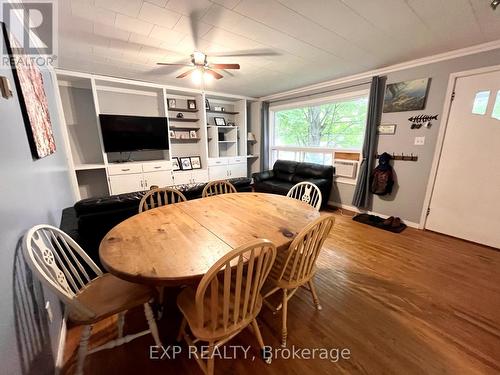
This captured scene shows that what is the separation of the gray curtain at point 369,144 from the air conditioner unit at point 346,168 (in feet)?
0.64

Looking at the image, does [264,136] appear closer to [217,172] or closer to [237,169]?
[237,169]

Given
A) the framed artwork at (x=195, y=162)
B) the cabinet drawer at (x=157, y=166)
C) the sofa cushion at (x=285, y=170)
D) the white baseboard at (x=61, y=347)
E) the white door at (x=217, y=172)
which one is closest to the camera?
the white baseboard at (x=61, y=347)

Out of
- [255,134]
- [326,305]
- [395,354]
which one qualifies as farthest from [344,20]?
[255,134]

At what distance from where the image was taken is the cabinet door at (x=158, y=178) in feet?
13.5

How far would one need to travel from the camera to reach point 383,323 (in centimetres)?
154

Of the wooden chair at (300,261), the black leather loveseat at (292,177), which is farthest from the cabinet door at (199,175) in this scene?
the wooden chair at (300,261)

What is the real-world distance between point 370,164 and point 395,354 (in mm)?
2815

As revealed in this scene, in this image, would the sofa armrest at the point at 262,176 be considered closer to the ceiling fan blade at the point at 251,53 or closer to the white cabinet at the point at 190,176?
the white cabinet at the point at 190,176

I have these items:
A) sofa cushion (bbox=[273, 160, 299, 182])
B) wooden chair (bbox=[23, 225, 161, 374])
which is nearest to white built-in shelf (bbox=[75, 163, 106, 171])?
wooden chair (bbox=[23, 225, 161, 374])

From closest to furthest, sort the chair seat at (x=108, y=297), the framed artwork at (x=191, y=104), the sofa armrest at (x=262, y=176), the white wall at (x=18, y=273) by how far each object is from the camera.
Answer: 1. the white wall at (x=18, y=273)
2. the chair seat at (x=108, y=297)
3. the sofa armrest at (x=262, y=176)
4. the framed artwork at (x=191, y=104)

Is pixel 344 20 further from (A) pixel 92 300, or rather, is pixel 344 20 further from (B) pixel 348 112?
(A) pixel 92 300

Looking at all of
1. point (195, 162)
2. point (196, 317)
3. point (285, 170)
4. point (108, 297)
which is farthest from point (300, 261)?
point (195, 162)

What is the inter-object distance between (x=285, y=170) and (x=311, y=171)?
667 millimetres
